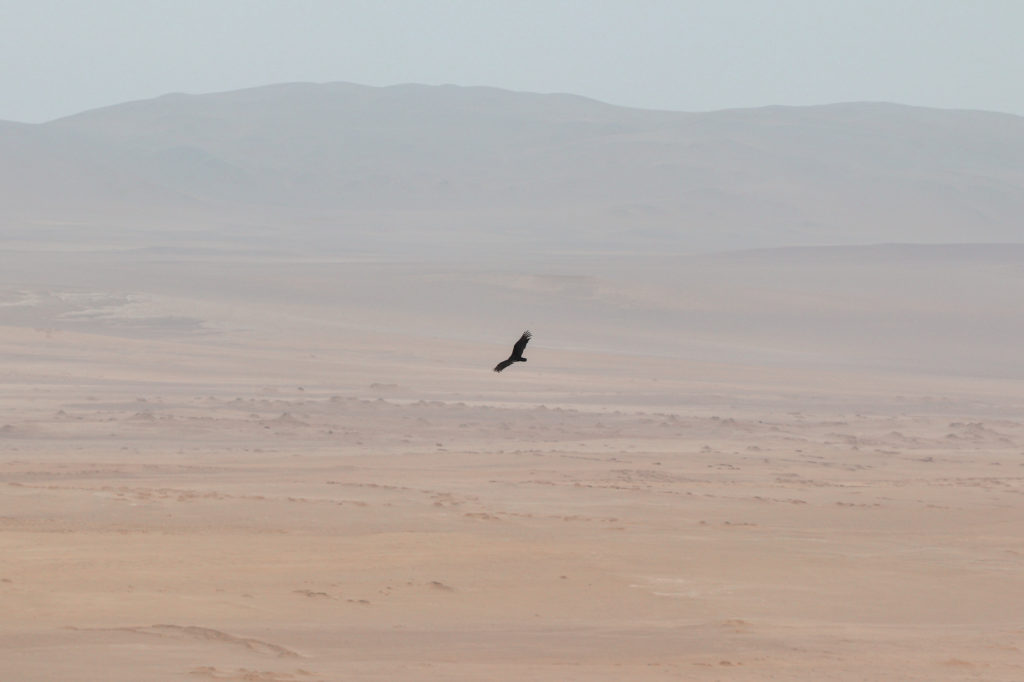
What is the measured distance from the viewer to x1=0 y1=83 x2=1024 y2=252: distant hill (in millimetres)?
86125

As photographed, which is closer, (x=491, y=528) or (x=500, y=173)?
(x=491, y=528)

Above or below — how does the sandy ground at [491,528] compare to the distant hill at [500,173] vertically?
below

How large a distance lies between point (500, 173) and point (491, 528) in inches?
4009

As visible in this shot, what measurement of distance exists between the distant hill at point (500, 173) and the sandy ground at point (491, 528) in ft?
154

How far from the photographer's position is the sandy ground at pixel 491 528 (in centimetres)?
835

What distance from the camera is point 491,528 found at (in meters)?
11.7

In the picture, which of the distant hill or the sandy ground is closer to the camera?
the sandy ground

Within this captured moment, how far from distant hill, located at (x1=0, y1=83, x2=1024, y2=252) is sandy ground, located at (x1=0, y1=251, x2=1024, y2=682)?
154 feet

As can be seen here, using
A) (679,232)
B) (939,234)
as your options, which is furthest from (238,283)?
(939,234)

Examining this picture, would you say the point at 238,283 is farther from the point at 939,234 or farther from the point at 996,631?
the point at 939,234

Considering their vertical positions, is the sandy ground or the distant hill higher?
the distant hill

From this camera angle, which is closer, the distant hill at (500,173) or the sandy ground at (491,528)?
the sandy ground at (491,528)

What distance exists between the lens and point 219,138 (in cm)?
13125

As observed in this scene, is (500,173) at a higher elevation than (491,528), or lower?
higher
